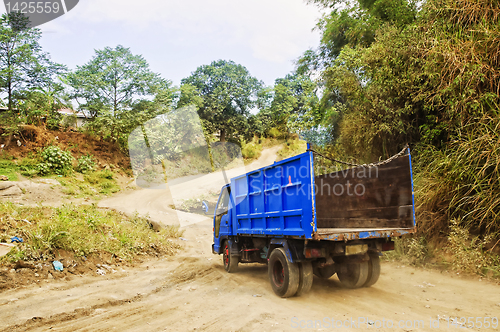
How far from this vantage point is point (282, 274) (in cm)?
533

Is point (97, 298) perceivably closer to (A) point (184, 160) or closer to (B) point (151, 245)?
(B) point (151, 245)

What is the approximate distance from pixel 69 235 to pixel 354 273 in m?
6.34

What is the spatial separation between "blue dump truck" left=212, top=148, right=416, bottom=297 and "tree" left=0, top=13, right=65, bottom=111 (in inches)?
752

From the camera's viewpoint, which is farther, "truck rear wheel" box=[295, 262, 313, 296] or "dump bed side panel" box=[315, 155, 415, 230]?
"dump bed side panel" box=[315, 155, 415, 230]

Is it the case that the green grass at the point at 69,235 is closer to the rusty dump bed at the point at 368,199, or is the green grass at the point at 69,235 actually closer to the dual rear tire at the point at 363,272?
the rusty dump bed at the point at 368,199

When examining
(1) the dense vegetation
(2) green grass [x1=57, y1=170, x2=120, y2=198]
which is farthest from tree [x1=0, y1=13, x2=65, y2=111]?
(2) green grass [x1=57, y1=170, x2=120, y2=198]

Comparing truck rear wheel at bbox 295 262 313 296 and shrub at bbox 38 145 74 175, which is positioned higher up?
shrub at bbox 38 145 74 175

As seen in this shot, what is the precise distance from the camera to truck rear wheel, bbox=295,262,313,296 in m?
4.98

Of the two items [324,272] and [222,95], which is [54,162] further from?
[324,272]

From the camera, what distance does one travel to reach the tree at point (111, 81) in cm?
2342

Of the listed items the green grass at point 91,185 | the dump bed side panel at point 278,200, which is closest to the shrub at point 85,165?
the green grass at point 91,185

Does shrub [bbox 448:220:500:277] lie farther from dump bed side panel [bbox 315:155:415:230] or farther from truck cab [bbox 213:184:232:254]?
truck cab [bbox 213:184:232:254]

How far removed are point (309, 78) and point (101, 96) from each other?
1701cm

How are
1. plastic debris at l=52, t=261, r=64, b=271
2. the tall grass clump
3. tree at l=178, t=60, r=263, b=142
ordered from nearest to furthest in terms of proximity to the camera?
1. the tall grass clump
2. plastic debris at l=52, t=261, r=64, b=271
3. tree at l=178, t=60, r=263, b=142
